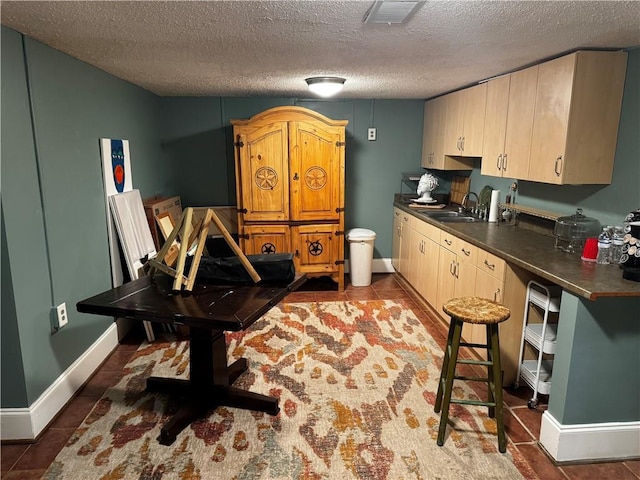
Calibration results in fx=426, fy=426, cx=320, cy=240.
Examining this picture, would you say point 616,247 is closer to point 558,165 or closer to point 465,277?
point 558,165

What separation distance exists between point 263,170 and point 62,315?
2421mm

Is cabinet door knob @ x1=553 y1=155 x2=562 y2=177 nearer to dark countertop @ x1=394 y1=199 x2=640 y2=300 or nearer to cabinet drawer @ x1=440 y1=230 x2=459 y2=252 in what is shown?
dark countertop @ x1=394 y1=199 x2=640 y2=300

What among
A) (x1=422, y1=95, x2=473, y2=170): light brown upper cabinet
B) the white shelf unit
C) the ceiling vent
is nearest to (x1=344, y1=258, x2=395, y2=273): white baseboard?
(x1=422, y1=95, x2=473, y2=170): light brown upper cabinet

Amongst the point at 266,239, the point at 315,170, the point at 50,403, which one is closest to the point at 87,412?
the point at 50,403

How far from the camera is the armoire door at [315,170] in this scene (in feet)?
14.5

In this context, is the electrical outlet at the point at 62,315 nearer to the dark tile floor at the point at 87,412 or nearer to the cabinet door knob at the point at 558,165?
the dark tile floor at the point at 87,412

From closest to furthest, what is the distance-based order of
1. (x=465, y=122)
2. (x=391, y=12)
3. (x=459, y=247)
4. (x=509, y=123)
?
(x=391, y=12) < (x=509, y=123) < (x=459, y=247) < (x=465, y=122)

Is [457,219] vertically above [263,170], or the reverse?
[263,170]

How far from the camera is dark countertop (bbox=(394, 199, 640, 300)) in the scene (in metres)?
1.99

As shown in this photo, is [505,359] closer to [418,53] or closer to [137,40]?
[418,53]

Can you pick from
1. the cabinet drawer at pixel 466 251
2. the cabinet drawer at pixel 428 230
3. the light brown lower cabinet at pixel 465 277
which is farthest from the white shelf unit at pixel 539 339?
the cabinet drawer at pixel 428 230


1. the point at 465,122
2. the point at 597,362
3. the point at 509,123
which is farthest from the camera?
the point at 465,122

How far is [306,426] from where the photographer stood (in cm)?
240

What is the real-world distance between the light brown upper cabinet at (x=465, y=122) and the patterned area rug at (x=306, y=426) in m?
1.85
